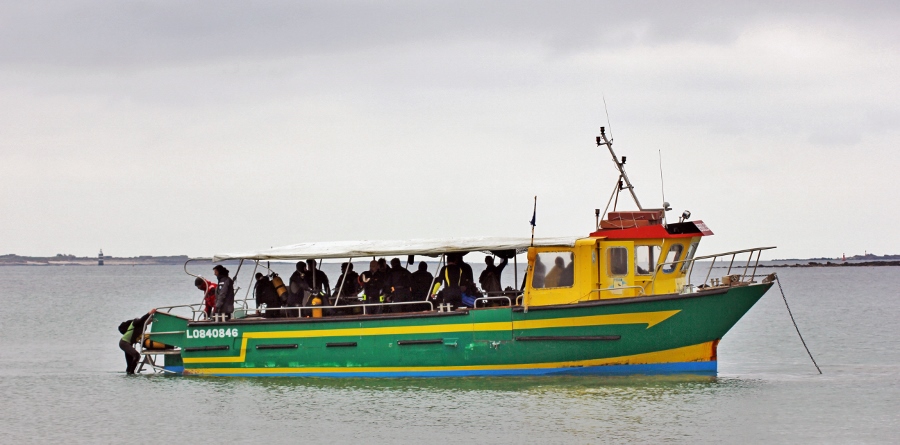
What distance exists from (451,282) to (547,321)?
6.95 ft

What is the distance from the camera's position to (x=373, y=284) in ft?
69.8

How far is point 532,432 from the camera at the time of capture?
1648 centimetres

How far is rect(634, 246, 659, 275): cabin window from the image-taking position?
20172mm

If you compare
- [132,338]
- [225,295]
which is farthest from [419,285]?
[132,338]

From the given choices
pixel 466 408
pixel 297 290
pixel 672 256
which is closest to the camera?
pixel 466 408

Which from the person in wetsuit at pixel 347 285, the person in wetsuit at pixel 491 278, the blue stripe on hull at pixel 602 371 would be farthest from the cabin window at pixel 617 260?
the person in wetsuit at pixel 347 285

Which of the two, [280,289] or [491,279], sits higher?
[491,279]

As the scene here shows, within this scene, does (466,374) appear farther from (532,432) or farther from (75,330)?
(75,330)

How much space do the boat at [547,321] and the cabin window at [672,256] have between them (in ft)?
0.09

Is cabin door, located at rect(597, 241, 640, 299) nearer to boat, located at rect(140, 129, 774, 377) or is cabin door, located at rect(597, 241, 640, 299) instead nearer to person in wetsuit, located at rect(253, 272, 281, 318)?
boat, located at rect(140, 129, 774, 377)

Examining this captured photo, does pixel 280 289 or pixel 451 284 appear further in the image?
pixel 280 289

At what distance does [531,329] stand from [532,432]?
10.9ft

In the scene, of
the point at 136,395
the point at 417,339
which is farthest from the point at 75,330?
the point at 417,339

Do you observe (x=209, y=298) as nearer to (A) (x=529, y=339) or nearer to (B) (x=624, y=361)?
(A) (x=529, y=339)
